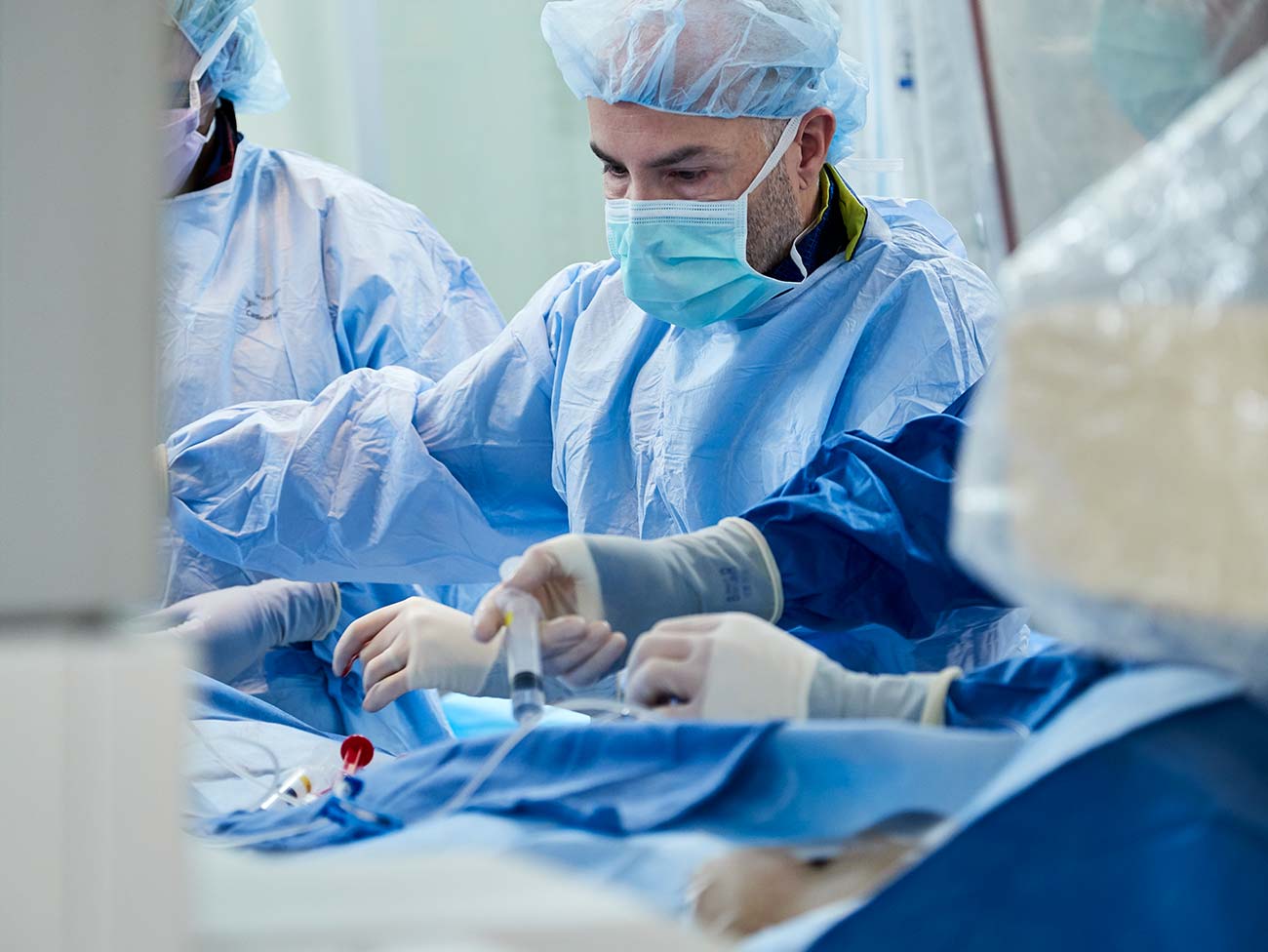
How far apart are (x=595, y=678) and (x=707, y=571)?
0.54 feet

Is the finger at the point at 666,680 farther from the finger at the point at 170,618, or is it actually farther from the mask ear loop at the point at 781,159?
the finger at the point at 170,618

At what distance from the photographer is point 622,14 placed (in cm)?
162

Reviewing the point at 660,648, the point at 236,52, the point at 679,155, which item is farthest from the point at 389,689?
the point at 236,52

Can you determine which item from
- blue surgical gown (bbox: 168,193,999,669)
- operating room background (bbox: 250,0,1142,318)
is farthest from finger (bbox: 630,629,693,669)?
operating room background (bbox: 250,0,1142,318)

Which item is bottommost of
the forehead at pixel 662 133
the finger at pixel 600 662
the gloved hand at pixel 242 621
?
the gloved hand at pixel 242 621

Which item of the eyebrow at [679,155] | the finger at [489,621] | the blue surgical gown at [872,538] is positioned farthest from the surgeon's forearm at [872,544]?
the eyebrow at [679,155]

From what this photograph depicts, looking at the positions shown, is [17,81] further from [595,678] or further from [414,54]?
[414,54]

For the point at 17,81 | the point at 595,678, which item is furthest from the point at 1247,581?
the point at 595,678

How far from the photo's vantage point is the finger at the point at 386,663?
1240 millimetres

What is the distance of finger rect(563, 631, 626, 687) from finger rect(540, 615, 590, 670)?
0.4 inches

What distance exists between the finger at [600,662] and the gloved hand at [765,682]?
17 cm

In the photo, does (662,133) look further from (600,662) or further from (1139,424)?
(1139,424)

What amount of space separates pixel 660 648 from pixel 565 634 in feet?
0.57

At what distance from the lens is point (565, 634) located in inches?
43.8
